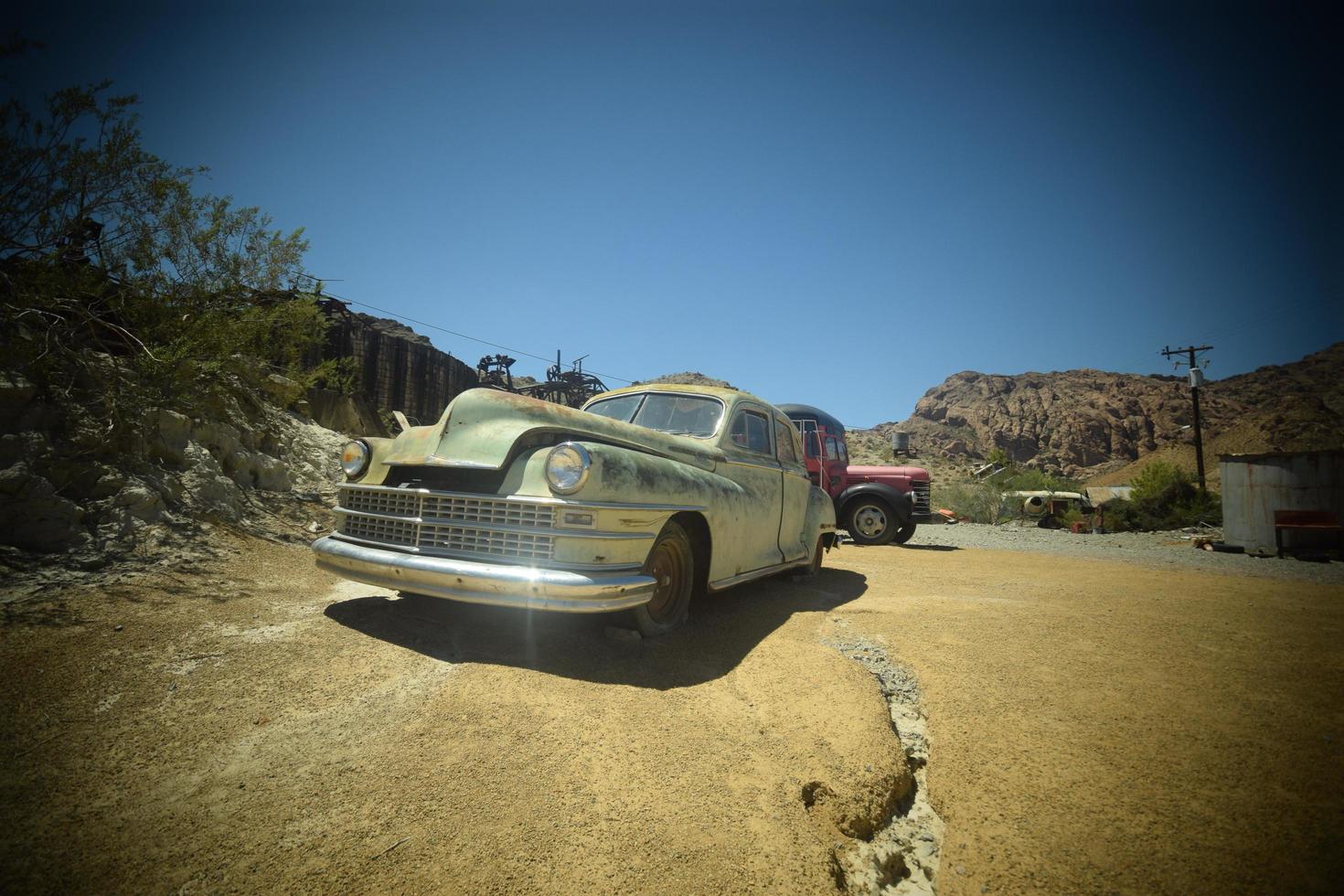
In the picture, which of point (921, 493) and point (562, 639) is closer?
point (562, 639)

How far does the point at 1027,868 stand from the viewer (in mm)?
1475

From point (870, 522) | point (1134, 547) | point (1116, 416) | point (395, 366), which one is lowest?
point (1134, 547)

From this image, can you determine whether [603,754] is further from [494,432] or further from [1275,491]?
[1275,491]

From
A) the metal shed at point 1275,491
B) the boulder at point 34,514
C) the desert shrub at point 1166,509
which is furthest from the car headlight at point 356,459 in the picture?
the desert shrub at point 1166,509

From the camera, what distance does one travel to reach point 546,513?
2.54 meters

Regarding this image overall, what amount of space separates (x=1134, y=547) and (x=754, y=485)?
32.9ft

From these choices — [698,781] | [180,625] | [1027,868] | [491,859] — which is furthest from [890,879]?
[180,625]

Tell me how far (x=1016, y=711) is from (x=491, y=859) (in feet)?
7.22

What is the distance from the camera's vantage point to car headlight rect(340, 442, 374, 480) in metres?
3.28

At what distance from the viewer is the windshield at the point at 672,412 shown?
158 inches

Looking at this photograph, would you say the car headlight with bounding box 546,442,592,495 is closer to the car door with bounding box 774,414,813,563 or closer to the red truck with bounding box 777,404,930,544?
the car door with bounding box 774,414,813,563

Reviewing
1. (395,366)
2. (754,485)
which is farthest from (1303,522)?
(395,366)

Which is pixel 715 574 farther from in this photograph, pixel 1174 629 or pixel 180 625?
pixel 1174 629

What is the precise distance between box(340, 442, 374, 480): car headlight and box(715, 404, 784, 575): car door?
2.31 metres
